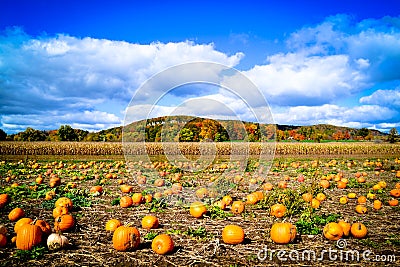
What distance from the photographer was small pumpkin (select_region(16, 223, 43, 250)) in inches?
207

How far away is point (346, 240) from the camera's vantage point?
5.92m

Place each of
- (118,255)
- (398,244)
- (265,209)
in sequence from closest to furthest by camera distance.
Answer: (118,255) → (398,244) → (265,209)

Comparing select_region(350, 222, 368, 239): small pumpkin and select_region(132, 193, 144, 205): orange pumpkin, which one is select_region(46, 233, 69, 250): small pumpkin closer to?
select_region(132, 193, 144, 205): orange pumpkin

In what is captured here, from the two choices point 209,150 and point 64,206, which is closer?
point 64,206

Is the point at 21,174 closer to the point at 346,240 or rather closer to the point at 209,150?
the point at 346,240

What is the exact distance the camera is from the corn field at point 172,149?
3478 centimetres

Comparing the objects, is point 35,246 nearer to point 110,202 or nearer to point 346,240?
point 110,202

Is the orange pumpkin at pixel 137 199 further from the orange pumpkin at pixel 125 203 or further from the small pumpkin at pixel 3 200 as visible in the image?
the small pumpkin at pixel 3 200

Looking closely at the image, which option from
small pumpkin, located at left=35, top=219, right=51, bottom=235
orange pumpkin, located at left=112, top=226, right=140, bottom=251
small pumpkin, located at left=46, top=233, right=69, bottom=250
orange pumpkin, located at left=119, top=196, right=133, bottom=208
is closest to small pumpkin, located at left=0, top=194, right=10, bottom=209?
orange pumpkin, located at left=119, top=196, right=133, bottom=208

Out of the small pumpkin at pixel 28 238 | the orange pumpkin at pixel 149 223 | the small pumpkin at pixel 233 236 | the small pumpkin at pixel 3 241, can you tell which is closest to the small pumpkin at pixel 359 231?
the small pumpkin at pixel 233 236

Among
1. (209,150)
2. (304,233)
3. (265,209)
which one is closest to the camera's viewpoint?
(304,233)

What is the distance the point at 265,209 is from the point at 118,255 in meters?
4.43

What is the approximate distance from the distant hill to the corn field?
145 cm

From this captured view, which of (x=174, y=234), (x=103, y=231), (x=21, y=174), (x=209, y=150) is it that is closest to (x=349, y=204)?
(x=174, y=234)
